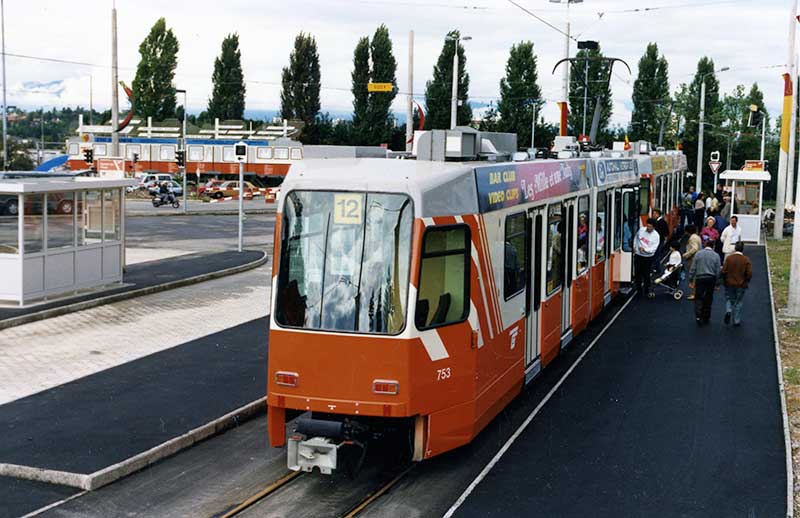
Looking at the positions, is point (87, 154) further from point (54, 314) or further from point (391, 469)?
point (391, 469)

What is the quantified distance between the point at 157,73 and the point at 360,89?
21754 mm

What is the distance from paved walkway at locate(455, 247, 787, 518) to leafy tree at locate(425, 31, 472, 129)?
50255 mm

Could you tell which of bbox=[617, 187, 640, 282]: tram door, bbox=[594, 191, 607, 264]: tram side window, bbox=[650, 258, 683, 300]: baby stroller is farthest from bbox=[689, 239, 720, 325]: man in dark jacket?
bbox=[650, 258, 683, 300]: baby stroller

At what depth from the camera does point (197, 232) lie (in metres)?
40.2

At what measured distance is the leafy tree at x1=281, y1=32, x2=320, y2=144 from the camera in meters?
88.1

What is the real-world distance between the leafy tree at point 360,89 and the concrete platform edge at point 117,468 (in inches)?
2640

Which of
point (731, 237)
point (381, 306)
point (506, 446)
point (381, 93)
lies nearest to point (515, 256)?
point (506, 446)

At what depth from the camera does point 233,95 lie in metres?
92.9

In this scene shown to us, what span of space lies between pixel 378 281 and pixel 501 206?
237cm

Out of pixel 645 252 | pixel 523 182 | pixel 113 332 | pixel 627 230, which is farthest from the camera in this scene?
pixel 627 230

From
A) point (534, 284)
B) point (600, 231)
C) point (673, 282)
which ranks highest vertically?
point (600, 231)

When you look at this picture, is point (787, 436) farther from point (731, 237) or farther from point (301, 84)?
point (301, 84)

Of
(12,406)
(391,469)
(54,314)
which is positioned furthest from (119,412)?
(54,314)

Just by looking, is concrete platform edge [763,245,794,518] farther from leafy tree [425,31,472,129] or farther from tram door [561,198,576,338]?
leafy tree [425,31,472,129]
